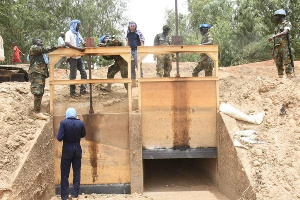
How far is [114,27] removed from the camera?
27250mm

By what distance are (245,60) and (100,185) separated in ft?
47.6

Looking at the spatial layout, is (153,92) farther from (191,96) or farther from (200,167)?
(200,167)

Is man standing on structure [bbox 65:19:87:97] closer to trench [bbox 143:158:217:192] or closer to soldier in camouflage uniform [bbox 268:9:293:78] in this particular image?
trench [bbox 143:158:217:192]

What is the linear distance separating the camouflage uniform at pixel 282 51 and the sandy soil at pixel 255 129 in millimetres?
449

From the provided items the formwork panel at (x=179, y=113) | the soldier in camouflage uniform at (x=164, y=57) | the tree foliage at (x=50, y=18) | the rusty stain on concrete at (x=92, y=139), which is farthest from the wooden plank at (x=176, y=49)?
the tree foliage at (x=50, y=18)

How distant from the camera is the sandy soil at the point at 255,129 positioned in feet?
18.6

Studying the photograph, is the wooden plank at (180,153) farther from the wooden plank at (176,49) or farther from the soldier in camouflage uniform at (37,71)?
the soldier in camouflage uniform at (37,71)

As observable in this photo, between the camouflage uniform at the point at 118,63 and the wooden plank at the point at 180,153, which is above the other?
the camouflage uniform at the point at 118,63

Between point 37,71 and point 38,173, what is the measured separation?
1929mm

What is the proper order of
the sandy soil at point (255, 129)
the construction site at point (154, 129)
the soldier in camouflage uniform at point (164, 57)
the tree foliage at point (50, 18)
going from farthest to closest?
the tree foliage at point (50, 18) → the soldier in camouflage uniform at point (164, 57) → the construction site at point (154, 129) → the sandy soil at point (255, 129)

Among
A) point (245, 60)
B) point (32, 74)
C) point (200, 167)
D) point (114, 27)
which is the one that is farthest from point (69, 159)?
point (114, 27)

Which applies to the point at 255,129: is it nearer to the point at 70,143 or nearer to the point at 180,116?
the point at 180,116

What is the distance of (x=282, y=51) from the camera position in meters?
8.30

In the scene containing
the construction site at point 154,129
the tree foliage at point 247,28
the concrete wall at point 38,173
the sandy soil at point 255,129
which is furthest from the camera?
the tree foliage at point 247,28
